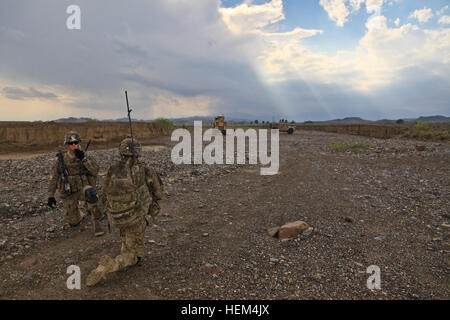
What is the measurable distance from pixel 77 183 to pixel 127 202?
92.0 inches

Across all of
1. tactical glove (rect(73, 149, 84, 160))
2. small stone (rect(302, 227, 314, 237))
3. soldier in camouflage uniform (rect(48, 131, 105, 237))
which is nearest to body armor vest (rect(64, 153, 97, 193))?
soldier in camouflage uniform (rect(48, 131, 105, 237))

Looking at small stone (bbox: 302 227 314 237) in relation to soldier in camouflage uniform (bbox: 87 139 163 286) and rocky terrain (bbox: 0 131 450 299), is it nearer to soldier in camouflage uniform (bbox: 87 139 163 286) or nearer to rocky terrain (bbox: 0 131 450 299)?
rocky terrain (bbox: 0 131 450 299)

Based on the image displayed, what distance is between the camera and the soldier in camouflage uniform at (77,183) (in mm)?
4895

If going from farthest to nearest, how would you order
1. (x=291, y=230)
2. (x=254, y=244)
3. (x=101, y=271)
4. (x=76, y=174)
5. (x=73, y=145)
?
(x=76, y=174), (x=73, y=145), (x=291, y=230), (x=254, y=244), (x=101, y=271)

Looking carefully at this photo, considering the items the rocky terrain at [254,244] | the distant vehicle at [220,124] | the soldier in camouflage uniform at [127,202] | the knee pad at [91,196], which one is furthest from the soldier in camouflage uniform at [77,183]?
the distant vehicle at [220,124]

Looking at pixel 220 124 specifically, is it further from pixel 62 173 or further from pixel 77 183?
pixel 62 173

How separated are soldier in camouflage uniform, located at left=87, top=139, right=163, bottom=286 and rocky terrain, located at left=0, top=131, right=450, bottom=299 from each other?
9.5 inches

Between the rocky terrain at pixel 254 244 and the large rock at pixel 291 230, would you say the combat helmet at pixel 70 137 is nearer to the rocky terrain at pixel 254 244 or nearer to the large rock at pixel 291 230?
the rocky terrain at pixel 254 244

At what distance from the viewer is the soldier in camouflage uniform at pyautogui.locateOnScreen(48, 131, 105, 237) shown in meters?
4.89

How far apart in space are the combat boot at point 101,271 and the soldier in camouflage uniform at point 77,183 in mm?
1691

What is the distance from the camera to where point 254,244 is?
460cm

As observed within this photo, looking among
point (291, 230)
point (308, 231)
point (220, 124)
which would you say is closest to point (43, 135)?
point (220, 124)

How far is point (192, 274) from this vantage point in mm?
3715
